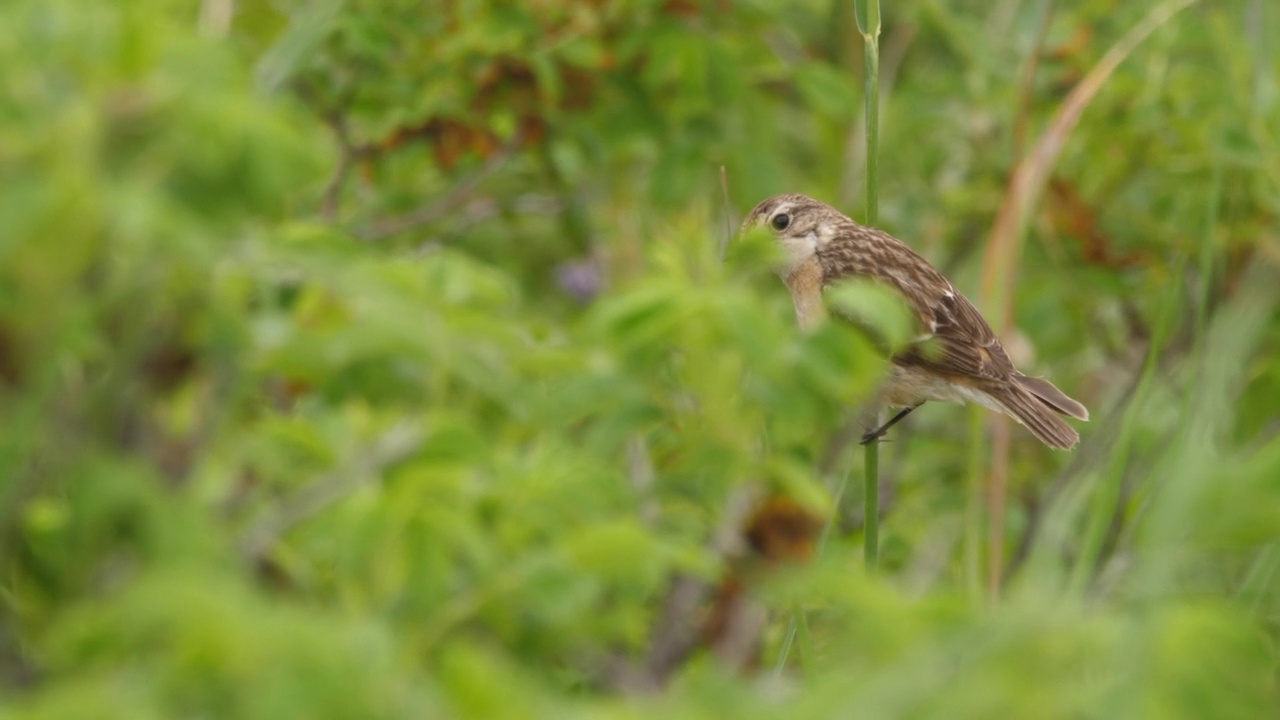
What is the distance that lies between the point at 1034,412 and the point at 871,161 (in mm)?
1446

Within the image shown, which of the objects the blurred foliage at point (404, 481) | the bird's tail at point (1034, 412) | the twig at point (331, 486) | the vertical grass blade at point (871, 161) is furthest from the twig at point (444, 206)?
the twig at point (331, 486)

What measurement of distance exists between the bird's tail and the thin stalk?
4.00ft

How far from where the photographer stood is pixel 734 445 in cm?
213

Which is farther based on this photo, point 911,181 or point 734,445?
point 911,181

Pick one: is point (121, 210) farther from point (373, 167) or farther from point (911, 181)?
point (911, 181)

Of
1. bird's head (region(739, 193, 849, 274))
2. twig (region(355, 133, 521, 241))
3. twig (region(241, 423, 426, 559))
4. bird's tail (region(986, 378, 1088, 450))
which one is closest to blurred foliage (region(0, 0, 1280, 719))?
twig (region(241, 423, 426, 559))

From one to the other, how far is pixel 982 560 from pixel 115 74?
2501mm

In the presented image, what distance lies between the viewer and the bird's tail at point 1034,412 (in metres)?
3.96

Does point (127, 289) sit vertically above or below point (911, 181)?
below

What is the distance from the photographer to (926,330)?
4.02 meters

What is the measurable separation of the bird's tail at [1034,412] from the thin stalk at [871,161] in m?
1.22

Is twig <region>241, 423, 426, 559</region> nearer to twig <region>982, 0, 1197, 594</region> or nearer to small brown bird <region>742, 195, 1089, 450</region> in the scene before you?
small brown bird <region>742, 195, 1089, 450</region>

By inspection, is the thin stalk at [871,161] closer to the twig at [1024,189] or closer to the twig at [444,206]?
the twig at [1024,189]

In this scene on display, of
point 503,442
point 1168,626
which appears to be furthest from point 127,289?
point 1168,626
